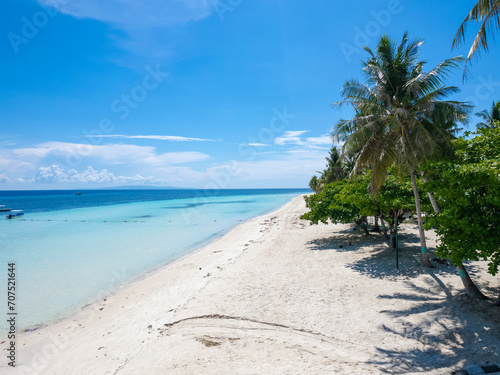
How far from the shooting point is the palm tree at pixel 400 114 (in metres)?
9.85

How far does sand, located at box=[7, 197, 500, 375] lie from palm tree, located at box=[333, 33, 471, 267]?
318cm

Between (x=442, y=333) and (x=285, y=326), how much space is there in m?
3.51

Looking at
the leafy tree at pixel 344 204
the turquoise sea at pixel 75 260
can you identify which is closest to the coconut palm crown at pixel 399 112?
the leafy tree at pixel 344 204

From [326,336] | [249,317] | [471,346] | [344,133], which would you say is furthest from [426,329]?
[344,133]

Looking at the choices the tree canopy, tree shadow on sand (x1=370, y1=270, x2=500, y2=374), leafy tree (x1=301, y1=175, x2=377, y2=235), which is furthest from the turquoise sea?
the tree canopy

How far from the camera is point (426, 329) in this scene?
6.49 metres

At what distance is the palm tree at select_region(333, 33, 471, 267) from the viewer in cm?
985

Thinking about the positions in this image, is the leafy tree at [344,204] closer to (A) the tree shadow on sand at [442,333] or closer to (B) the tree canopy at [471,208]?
(A) the tree shadow on sand at [442,333]

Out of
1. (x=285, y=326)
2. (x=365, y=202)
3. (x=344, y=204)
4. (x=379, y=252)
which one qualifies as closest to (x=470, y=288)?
(x=285, y=326)

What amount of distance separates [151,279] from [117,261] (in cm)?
562

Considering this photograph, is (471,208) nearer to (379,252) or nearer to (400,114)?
(400,114)

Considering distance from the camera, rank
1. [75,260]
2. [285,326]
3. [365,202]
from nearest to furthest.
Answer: [285,326]
[365,202]
[75,260]

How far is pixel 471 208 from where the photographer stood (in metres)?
6.21

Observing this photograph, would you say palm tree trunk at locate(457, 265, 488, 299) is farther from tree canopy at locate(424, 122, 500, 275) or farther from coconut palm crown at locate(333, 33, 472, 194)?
coconut palm crown at locate(333, 33, 472, 194)
